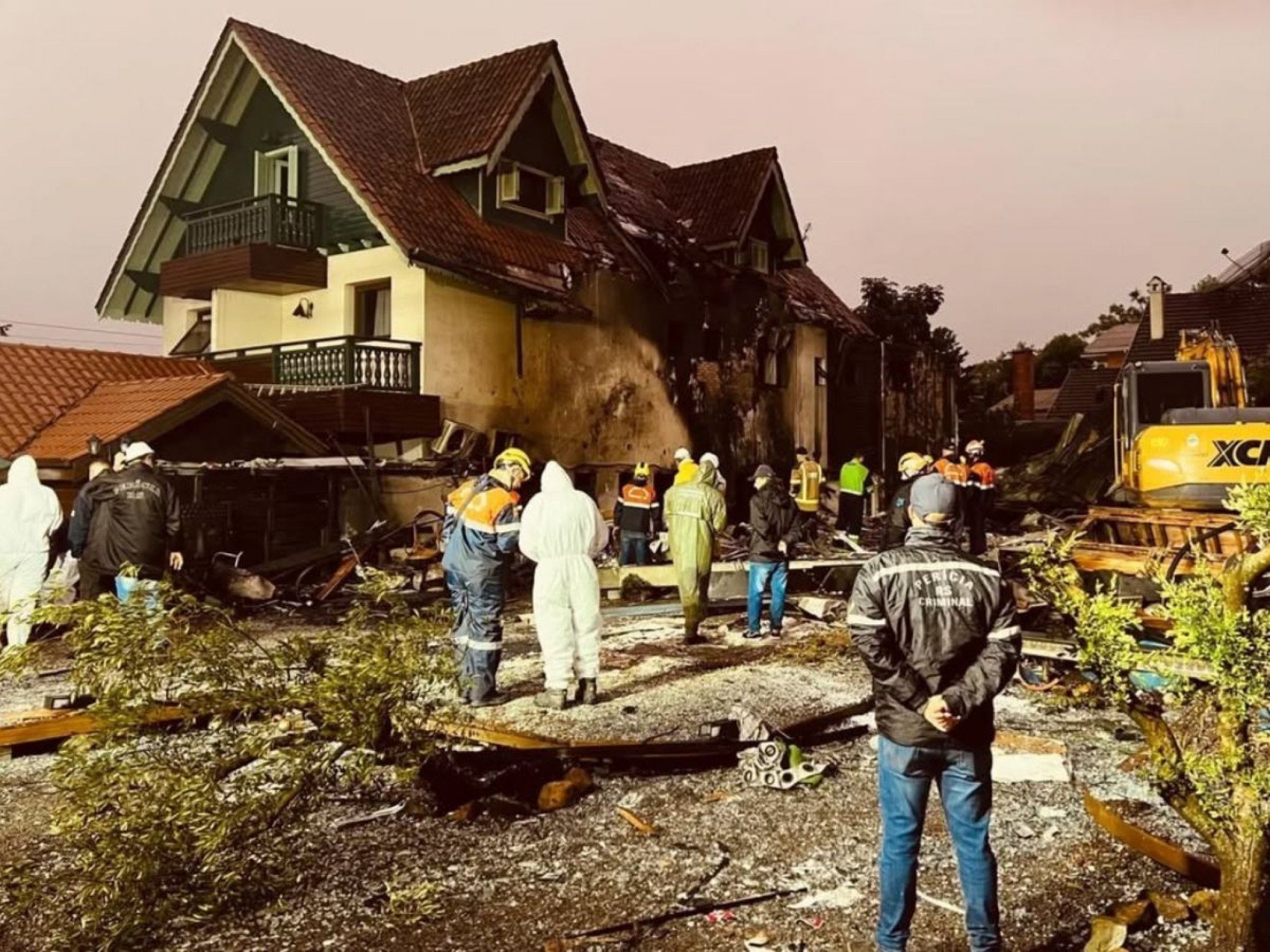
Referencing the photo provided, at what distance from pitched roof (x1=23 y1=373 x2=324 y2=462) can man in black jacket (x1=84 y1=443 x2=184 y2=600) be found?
13.4ft

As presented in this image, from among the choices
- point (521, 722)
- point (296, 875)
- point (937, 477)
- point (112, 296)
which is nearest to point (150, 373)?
point (112, 296)

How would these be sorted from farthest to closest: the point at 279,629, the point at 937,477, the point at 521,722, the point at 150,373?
the point at 150,373, the point at 279,629, the point at 521,722, the point at 937,477

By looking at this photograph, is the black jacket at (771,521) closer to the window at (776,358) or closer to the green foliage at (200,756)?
the green foliage at (200,756)

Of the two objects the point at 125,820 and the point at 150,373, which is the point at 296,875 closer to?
the point at 125,820

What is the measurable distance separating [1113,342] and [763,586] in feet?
134

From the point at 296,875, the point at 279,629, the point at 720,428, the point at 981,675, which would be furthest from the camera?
the point at 720,428

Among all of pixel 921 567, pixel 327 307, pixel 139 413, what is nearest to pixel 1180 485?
pixel 921 567

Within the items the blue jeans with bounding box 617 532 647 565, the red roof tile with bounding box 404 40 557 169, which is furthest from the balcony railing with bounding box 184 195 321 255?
Result: the blue jeans with bounding box 617 532 647 565

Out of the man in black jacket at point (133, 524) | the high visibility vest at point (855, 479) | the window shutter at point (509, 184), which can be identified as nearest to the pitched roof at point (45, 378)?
the man in black jacket at point (133, 524)

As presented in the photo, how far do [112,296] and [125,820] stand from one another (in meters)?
20.1

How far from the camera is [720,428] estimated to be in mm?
23125

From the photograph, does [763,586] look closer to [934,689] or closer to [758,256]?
[934,689]

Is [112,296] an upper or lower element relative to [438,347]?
upper

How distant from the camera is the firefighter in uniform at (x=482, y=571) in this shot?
24.2 feet
